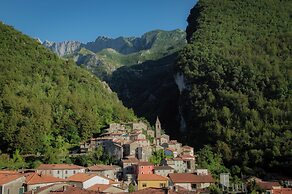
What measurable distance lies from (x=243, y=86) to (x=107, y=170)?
5072cm

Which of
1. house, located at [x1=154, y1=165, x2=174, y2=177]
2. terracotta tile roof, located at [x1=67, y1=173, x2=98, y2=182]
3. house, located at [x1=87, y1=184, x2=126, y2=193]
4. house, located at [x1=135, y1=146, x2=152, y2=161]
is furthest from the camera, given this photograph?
house, located at [x1=135, y1=146, x2=152, y2=161]

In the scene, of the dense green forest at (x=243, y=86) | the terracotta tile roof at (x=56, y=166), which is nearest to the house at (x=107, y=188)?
the terracotta tile roof at (x=56, y=166)

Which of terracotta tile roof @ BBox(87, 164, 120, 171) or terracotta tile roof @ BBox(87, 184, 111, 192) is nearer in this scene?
terracotta tile roof @ BBox(87, 184, 111, 192)

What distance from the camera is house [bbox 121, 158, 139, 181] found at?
64.9 meters

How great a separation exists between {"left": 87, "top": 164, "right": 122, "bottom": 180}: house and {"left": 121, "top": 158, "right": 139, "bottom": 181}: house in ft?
2.32

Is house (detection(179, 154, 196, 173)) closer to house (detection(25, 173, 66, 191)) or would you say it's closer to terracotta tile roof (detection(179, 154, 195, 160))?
terracotta tile roof (detection(179, 154, 195, 160))

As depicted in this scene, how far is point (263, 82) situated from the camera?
342 ft

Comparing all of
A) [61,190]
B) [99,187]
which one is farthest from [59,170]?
[61,190]

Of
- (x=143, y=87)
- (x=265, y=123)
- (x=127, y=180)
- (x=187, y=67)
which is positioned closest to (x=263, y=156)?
(x=265, y=123)

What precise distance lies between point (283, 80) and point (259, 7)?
49.4 meters

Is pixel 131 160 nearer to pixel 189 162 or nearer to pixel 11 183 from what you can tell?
pixel 189 162

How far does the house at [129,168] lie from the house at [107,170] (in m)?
0.71

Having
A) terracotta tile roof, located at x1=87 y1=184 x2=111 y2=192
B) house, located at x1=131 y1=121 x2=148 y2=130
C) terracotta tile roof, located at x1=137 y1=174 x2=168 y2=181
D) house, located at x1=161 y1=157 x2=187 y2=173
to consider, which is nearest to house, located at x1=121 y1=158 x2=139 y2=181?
terracotta tile roof, located at x1=137 y1=174 x2=168 y2=181

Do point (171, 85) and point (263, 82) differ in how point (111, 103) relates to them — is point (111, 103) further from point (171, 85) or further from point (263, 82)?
point (171, 85)
